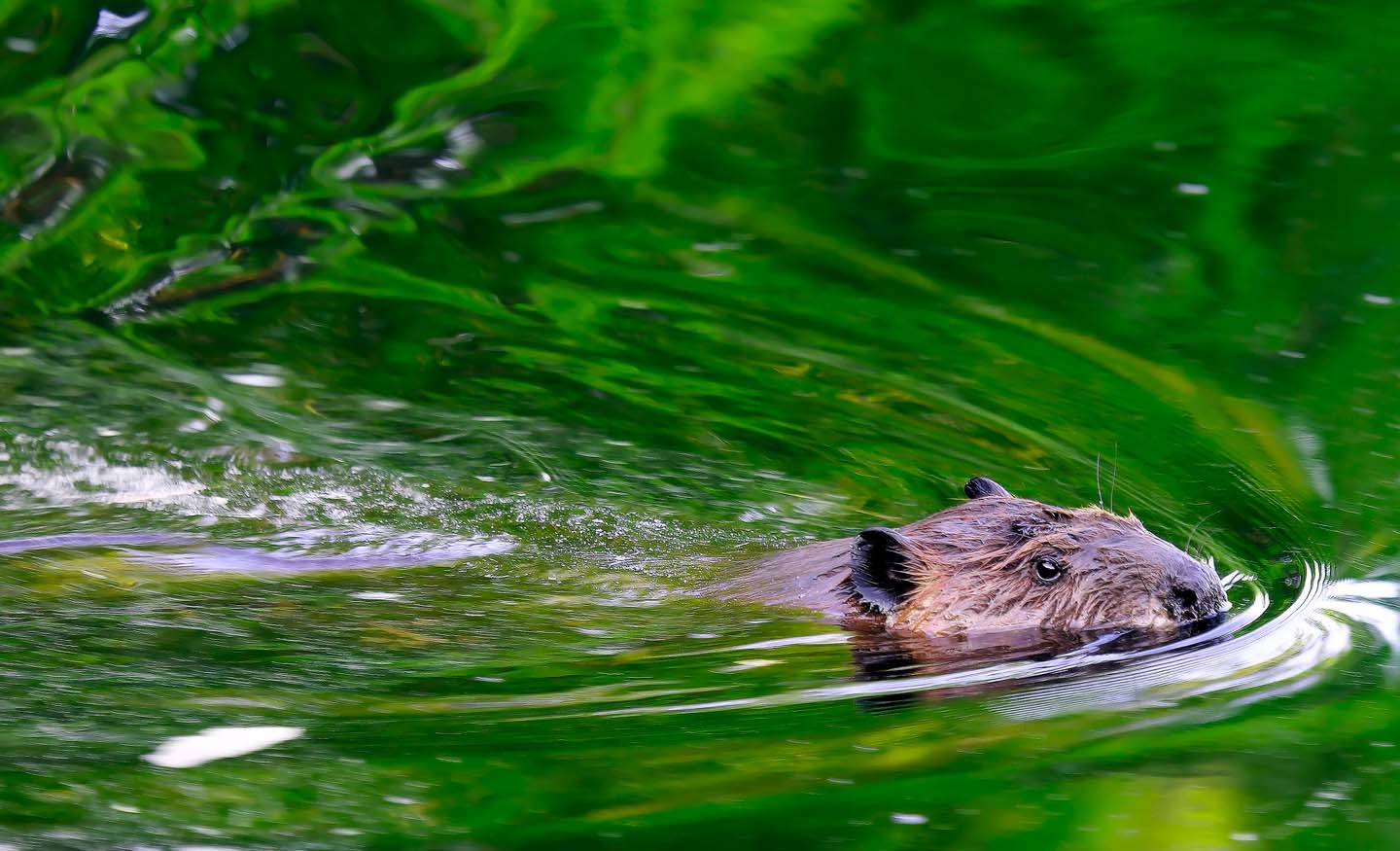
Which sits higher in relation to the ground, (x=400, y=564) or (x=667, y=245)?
(x=667, y=245)

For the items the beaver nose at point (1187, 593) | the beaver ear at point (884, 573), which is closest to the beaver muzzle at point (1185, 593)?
the beaver nose at point (1187, 593)

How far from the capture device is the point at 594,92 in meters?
10.1

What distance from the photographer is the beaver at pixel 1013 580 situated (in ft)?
15.0

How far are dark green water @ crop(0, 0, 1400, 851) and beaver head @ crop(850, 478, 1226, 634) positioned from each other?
0.72 ft

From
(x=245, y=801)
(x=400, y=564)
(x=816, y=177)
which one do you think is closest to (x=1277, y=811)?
(x=245, y=801)

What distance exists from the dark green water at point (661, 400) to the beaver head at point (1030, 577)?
0.72ft

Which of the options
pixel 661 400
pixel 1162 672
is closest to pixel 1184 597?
pixel 1162 672

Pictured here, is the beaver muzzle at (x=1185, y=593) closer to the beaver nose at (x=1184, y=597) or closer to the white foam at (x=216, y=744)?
the beaver nose at (x=1184, y=597)

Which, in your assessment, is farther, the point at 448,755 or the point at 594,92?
the point at 594,92

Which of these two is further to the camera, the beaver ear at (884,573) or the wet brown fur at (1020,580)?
the beaver ear at (884,573)

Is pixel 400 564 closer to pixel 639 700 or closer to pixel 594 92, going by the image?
pixel 639 700

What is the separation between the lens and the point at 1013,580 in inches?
187

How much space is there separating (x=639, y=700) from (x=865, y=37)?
691 centimetres

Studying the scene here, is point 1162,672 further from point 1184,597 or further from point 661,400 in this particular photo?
point 661,400
